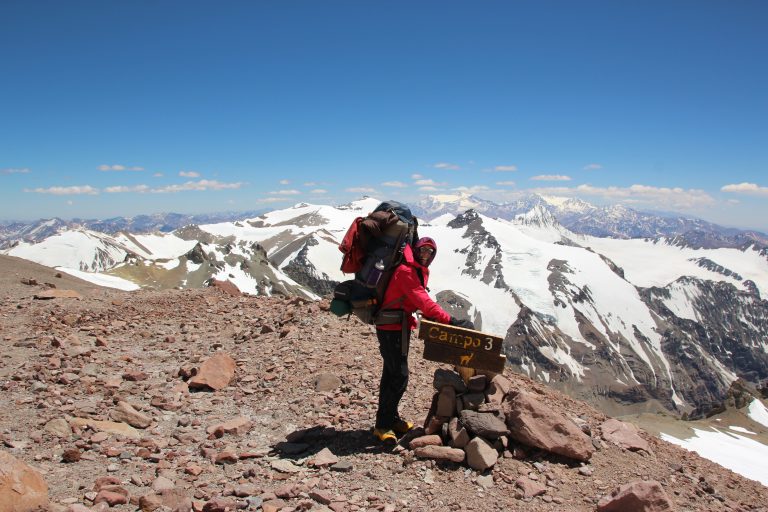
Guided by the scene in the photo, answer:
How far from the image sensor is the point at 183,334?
15.4 m

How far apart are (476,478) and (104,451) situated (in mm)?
6297

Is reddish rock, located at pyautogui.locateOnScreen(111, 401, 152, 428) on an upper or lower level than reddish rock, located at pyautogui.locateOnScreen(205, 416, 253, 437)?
upper

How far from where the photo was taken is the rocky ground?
23.1 feet

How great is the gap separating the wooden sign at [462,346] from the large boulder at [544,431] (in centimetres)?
93

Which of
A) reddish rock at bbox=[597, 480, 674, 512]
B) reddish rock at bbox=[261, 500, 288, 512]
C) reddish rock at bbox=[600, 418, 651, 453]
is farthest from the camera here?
reddish rock at bbox=[600, 418, 651, 453]

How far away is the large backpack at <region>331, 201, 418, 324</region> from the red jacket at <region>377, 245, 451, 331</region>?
10 cm

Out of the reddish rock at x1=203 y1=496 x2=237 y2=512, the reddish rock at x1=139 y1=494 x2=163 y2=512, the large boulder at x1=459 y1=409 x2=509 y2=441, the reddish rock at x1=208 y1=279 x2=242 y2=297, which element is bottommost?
the reddish rock at x1=203 y1=496 x2=237 y2=512

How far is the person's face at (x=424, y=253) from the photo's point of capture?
8.19 metres

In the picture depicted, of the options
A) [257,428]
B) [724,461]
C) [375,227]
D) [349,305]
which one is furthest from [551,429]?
[724,461]

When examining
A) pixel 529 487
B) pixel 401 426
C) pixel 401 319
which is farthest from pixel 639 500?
pixel 401 319

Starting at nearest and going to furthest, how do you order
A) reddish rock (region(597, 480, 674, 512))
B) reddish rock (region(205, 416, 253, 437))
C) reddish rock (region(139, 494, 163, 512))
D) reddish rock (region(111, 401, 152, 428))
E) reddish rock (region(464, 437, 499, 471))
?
reddish rock (region(139, 494, 163, 512)) < reddish rock (region(597, 480, 674, 512)) < reddish rock (region(464, 437, 499, 471)) < reddish rock (region(205, 416, 253, 437)) < reddish rock (region(111, 401, 152, 428))

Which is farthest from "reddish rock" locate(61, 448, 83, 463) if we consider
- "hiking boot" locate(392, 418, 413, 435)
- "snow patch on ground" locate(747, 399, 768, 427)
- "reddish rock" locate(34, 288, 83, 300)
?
"snow patch on ground" locate(747, 399, 768, 427)

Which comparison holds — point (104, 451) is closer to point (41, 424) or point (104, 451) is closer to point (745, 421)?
point (41, 424)

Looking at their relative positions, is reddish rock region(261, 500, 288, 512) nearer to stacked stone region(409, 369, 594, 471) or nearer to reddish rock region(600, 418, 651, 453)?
stacked stone region(409, 369, 594, 471)
